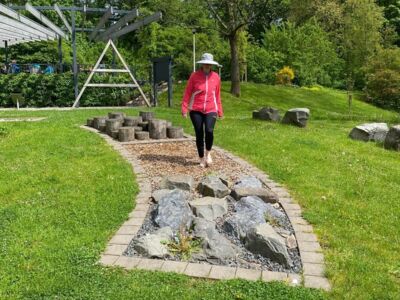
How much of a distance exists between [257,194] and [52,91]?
14.3 meters

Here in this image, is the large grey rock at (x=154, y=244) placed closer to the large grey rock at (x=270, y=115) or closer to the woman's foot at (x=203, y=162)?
the woman's foot at (x=203, y=162)

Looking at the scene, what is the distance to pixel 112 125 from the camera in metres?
8.72

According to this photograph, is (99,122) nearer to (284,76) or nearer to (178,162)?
(178,162)

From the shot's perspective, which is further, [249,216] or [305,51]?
[305,51]

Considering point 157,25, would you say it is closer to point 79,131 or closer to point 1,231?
point 79,131

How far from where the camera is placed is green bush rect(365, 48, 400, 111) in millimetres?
19578

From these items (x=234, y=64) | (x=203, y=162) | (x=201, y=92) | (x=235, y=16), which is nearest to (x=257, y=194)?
(x=203, y=162)

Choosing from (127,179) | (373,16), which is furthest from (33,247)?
(373,16)

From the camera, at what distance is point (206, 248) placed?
141 inches

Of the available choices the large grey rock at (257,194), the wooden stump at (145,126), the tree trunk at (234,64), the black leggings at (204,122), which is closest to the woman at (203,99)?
the black leggings at (204,122)

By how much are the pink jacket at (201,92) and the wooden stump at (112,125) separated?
294 cm

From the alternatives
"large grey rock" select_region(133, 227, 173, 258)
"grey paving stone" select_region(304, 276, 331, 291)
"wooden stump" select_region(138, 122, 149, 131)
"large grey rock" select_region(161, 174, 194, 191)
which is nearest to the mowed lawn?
"grey paving stone" select_region(304, 276, 331, 291)

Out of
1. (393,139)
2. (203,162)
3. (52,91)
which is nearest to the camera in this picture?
(203,162)

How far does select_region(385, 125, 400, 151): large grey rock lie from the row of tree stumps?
169 inches
